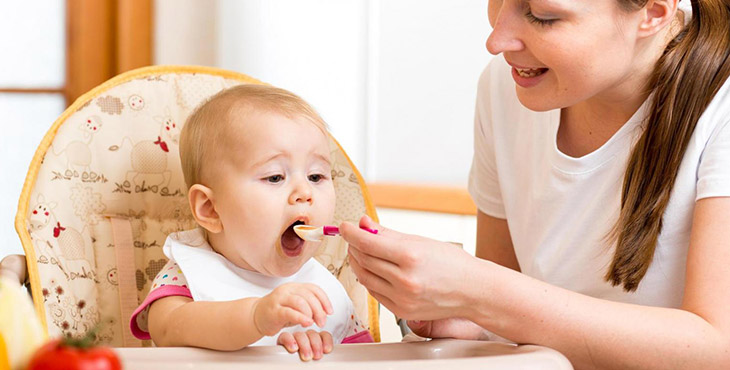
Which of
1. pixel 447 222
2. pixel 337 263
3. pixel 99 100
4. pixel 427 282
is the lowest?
pixel 447 222

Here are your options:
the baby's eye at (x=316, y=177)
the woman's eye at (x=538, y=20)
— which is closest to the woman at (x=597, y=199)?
the woman's eye at (x=538, y=20)

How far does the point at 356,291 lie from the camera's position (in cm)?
143

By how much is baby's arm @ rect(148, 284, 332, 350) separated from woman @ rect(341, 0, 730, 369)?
0.08 metres

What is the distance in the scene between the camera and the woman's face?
1.12 metres

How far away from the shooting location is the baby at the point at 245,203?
1169 mm

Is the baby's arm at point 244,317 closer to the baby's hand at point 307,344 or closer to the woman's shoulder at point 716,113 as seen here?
the baby's hand at point 307,344

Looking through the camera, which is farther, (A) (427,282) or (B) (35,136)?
(B) (35,136)

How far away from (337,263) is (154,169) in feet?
1.12

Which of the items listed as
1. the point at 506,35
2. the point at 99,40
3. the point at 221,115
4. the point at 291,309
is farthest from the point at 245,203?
the point at 99,40

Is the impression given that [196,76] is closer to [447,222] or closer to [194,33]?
[447,222]

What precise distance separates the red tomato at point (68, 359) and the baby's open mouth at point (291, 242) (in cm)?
67

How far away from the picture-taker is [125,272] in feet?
4.44

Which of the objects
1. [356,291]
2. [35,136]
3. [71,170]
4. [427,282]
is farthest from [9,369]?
[35,136]

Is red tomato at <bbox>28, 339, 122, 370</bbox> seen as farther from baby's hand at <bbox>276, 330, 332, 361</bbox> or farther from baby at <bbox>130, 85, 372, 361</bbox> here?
baby at <bbox>130, 85, 372, 361</bbox>
